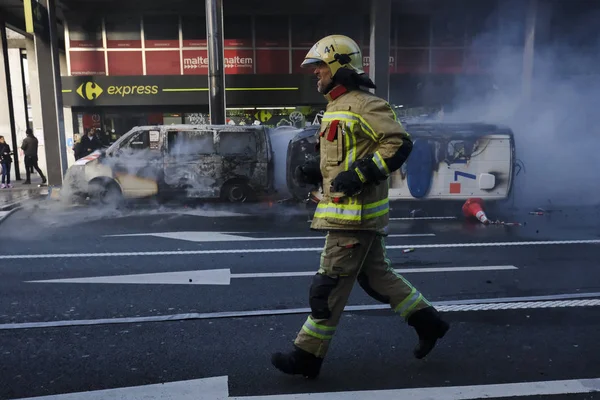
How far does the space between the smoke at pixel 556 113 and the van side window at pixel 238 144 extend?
160 inches

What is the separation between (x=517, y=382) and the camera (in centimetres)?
295

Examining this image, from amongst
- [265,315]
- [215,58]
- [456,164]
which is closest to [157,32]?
[215,58]

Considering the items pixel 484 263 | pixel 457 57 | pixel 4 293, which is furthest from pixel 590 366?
pixel 457 57

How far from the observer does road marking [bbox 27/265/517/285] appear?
5066 millimetres

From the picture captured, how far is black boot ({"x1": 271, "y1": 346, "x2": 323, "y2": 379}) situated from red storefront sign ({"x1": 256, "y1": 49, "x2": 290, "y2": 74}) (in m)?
15.4

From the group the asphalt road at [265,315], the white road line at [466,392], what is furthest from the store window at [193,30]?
the white road line at [466,392]

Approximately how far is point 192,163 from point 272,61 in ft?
26.9

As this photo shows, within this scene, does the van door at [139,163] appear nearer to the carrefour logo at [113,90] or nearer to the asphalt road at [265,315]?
the asphalt road at [265,315]

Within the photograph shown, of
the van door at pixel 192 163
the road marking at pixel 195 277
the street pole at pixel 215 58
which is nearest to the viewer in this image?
the road marking at pixel 195 277

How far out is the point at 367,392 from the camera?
2822 mm

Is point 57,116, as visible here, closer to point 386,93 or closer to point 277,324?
point 386,93

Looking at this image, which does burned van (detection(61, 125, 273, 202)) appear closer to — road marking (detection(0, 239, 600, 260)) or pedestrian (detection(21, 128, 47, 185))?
road marking (detection(0, 239, 600, 260))

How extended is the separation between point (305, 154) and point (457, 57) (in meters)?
9.94

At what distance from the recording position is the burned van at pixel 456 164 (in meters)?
9.08
